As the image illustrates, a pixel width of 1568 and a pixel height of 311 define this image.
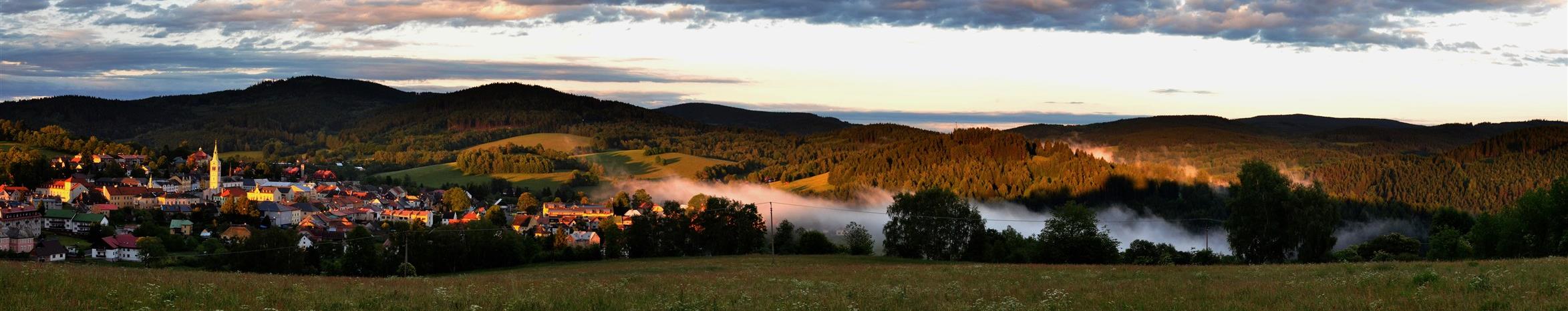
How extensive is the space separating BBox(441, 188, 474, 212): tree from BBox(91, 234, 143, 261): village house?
59.6 m

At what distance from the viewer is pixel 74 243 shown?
313 feet

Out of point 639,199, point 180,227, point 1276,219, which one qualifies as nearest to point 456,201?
point 639,199

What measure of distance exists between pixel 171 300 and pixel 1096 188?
164826 millimetres

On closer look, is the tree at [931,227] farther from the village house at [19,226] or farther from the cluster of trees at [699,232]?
the village house at [19,226]

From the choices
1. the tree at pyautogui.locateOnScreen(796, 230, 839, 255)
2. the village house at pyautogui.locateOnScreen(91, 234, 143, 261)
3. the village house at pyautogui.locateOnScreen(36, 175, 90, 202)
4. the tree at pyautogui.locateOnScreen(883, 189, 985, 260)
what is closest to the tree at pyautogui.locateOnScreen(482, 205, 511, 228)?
the village house at pyautogui.locateOnScreen(91, 234, 143, 261)

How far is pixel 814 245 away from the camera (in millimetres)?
84500

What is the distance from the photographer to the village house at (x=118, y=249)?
89375mm

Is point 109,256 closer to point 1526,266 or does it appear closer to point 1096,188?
point 1526,266

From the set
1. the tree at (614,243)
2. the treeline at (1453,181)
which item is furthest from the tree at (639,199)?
the treeline at (1453,181)

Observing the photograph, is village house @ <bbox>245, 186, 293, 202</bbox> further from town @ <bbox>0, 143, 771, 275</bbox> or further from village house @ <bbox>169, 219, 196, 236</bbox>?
village house @ <bbox>169, 219, 196, 236</bbox>

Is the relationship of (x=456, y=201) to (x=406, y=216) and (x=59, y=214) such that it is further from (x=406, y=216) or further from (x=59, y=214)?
(x=59, y=214)

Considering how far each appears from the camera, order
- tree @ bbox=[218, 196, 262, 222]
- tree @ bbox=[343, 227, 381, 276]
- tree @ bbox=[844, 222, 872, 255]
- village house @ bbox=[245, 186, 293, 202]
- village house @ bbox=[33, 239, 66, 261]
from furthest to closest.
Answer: village house @ bbox=[245, 186, 293, 202], tree @ bbox=[218, 196, 262, 222], tree @ bbox=[844, 222, 872, 255], village house @ bbox=[33, 239, 66, 261], tree @ bbox=[343, 227, 381, 276]

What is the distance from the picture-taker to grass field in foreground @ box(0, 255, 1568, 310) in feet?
54.1

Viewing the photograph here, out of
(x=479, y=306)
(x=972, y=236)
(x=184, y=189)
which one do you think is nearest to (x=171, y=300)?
(x=479, y=306)
